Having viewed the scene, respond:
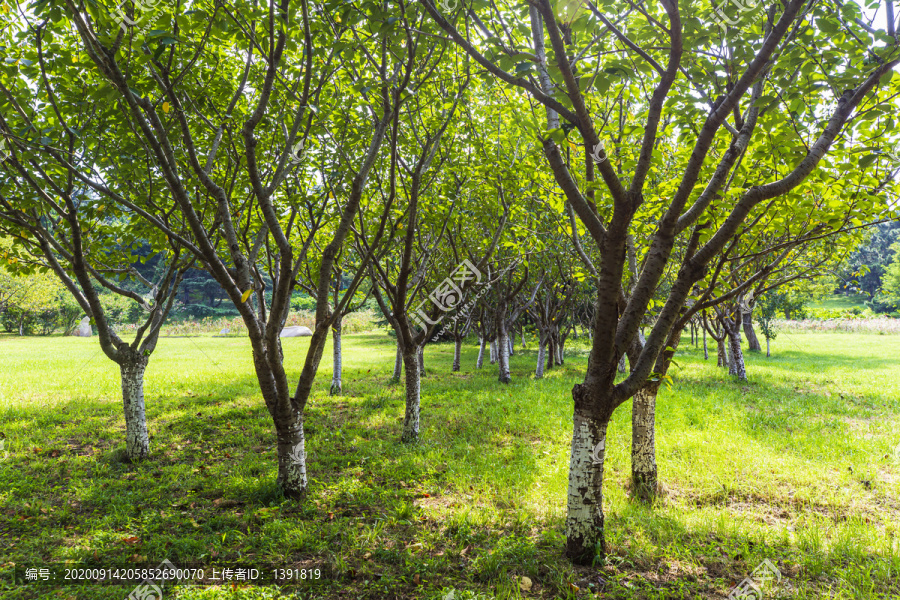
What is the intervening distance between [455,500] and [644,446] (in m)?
2.68

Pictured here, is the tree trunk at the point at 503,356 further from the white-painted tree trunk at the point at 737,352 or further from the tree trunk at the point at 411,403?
the white-painted tree trunk at the point at 737,352

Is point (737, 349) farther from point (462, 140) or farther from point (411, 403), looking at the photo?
point (462, 140)

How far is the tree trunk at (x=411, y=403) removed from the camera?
8.13 m

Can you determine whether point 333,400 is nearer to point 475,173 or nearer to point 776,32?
point 475,173

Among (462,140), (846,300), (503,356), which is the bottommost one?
(503,356)

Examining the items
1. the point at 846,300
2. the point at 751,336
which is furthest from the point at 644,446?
the point at 846,300

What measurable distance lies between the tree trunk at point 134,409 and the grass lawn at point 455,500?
0.32 m

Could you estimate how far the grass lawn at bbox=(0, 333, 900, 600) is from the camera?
3.93m

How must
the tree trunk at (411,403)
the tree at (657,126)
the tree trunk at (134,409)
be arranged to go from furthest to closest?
1. the tree trunk at (411,403)
2. the tree trunk at (134,409)
3. the tree at (657,126)

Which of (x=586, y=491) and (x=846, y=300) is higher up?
(x=846, y=300)

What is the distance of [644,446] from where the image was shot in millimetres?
5828

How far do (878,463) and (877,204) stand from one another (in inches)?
174

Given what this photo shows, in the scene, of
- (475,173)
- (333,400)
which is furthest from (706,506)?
(333,400)

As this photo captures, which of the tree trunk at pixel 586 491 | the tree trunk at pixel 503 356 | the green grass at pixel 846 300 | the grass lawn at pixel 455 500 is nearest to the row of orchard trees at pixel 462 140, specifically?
the tree trunk at pixel 586 491
